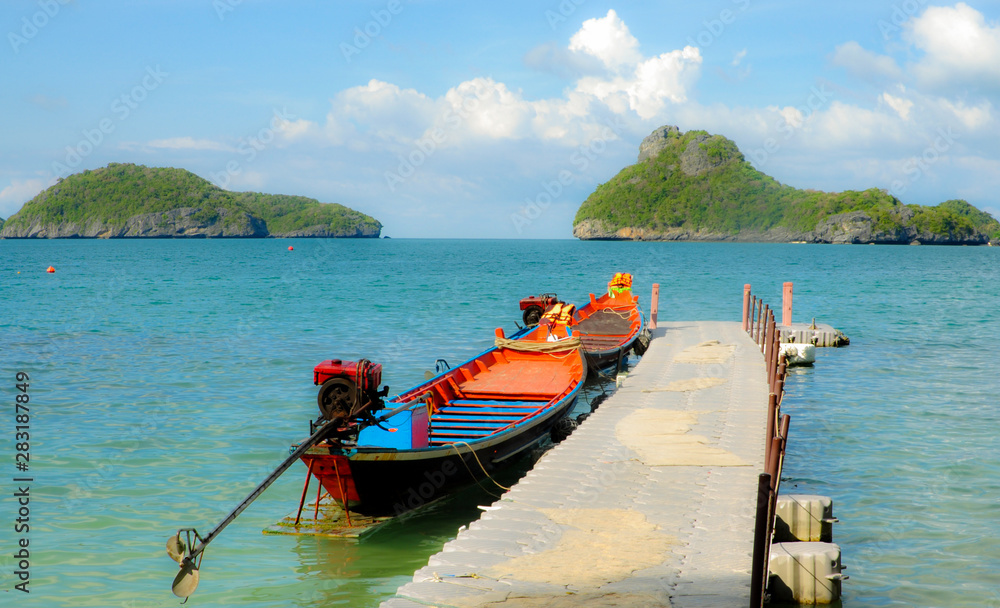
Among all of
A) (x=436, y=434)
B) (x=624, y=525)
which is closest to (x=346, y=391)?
(x=436, y=434)

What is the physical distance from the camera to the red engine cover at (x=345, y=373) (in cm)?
882

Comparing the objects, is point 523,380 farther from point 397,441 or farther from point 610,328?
point 610,328

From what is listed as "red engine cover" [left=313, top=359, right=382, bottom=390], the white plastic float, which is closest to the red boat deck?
"red engine cover" [left=313, top=359, right=382, bottom=390]

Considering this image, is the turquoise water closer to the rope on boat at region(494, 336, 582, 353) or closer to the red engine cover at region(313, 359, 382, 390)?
the red engine cover at region(313, 359, 382, 390)

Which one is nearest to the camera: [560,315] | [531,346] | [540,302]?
[531,346]

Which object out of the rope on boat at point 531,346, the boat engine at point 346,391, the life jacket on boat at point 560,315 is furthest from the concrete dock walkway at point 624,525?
the life jacket on boat at point 560,315

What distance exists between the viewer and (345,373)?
29.0ft

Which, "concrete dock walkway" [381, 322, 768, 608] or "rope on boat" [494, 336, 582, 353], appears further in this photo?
"rope on boat" [494, 336, 582, 353]

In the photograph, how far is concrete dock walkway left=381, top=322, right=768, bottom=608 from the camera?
237 inches

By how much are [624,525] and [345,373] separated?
141 inches

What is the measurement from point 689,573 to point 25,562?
303 inches

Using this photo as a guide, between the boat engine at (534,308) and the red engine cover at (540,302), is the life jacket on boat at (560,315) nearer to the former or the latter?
the boat engine at (534,308)

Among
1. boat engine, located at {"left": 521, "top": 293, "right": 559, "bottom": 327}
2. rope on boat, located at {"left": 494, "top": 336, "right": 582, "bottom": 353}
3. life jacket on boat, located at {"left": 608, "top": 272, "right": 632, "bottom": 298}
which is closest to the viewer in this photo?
rope on boat, located at {"left": 494, "top": 336, "right": 582, "bottom": 353}

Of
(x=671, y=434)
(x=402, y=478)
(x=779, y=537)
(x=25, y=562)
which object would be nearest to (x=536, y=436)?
(x=671, y=434)
